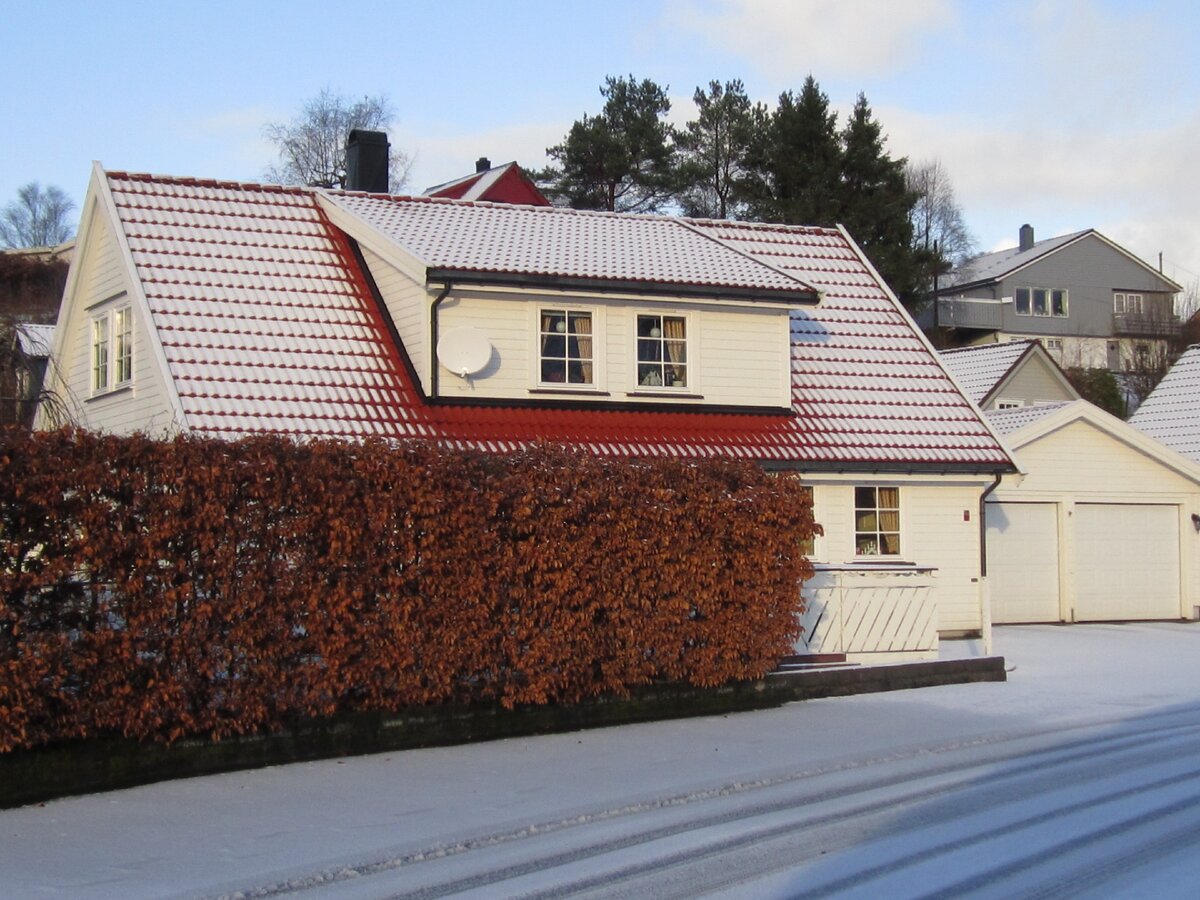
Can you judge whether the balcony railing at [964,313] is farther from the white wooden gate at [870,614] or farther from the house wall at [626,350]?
the white wooden gate at [870,614]

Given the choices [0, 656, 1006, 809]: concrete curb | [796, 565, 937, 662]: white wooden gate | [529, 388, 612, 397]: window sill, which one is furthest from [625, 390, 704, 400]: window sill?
[0, 656, 1006, 809]: concrete curb

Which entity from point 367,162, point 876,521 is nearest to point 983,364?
point 876,521

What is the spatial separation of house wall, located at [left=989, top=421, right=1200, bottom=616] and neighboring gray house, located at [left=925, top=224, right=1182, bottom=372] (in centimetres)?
4484

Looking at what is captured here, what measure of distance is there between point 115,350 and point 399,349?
4.50 m

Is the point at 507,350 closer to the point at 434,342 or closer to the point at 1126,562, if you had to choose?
the point at 434,342

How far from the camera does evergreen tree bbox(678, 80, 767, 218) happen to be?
5847cm

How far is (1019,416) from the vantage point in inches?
1141

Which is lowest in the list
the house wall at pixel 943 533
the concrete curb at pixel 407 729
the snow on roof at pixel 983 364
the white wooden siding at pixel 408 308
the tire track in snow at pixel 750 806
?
the tire track in snow at pixel 750 806

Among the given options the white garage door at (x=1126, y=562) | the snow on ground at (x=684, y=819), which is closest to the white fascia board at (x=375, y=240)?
the snow on ground at (x=684, y=819)

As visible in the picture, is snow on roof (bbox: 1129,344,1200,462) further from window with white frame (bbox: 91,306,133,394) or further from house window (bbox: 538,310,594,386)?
window with white frame (bbox: 91,306,133,394)

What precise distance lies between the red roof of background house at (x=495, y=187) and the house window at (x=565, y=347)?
14.6 meters

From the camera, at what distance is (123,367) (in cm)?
2250

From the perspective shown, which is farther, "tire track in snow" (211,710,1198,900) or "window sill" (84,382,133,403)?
"window sill" (84,382,133,403)

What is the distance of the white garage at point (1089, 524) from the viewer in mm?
27375
